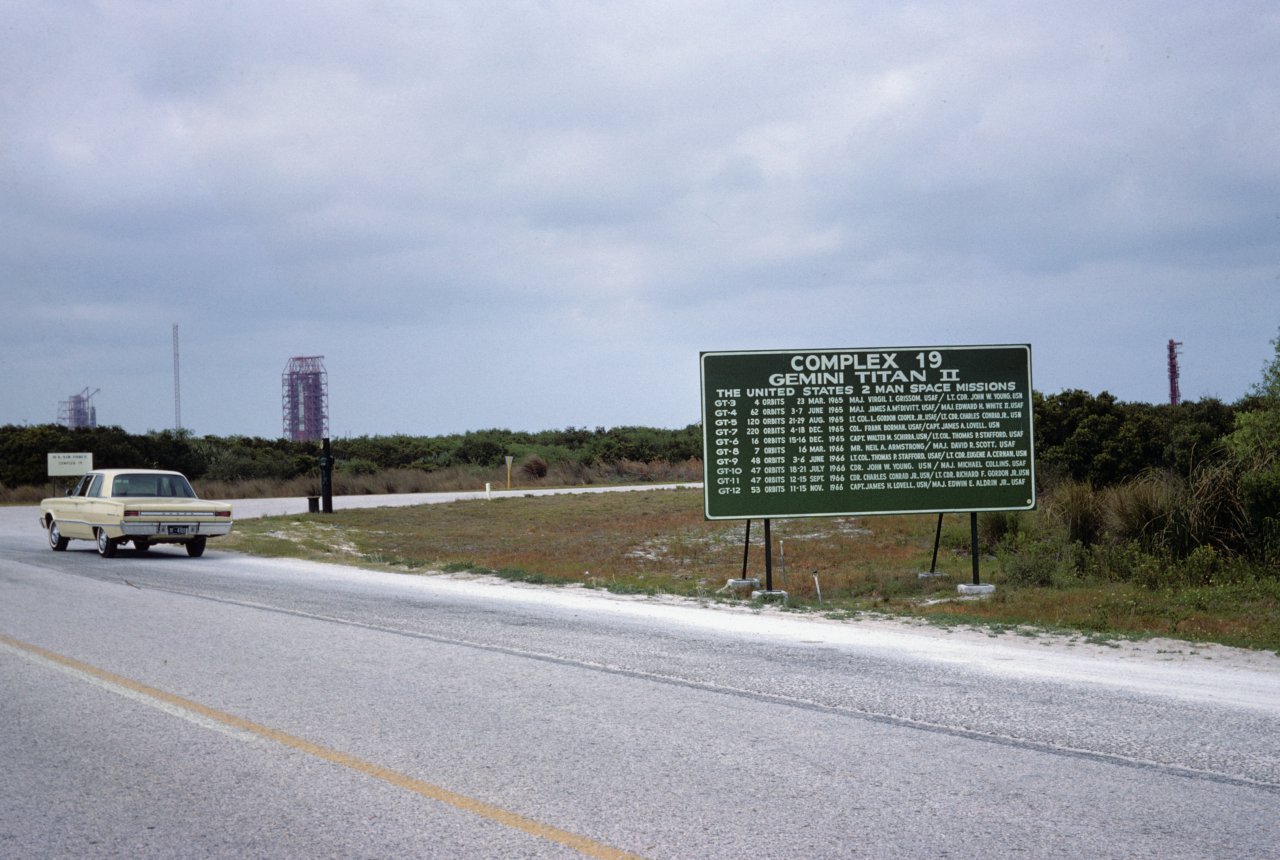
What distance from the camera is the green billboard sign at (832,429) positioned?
54.1 ft

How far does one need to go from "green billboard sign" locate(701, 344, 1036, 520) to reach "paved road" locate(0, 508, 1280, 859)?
14.9ft

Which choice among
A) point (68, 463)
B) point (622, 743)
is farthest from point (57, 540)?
point (68, 463)

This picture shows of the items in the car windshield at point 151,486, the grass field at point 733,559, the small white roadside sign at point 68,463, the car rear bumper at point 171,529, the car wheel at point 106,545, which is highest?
the small white roadside sign at point 68,463

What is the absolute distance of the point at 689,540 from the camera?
2717 centimetres

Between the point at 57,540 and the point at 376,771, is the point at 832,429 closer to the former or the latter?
the point at 376,771

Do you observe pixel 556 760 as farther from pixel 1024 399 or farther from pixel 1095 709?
pixel 1024 399

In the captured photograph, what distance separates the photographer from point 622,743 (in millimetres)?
6785

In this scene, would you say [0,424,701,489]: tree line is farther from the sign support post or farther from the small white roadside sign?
the sign support post

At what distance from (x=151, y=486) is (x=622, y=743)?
1895cm

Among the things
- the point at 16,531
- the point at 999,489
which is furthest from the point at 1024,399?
the point at 16,531

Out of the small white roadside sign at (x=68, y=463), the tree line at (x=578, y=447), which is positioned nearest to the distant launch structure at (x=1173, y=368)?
the tree line at (x=578, y=447)

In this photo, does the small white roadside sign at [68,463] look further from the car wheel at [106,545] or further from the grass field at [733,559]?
the car wheel at [106,545]

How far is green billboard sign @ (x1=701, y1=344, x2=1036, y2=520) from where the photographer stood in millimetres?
16484

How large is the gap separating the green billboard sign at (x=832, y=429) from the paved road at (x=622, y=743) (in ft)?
14.9
